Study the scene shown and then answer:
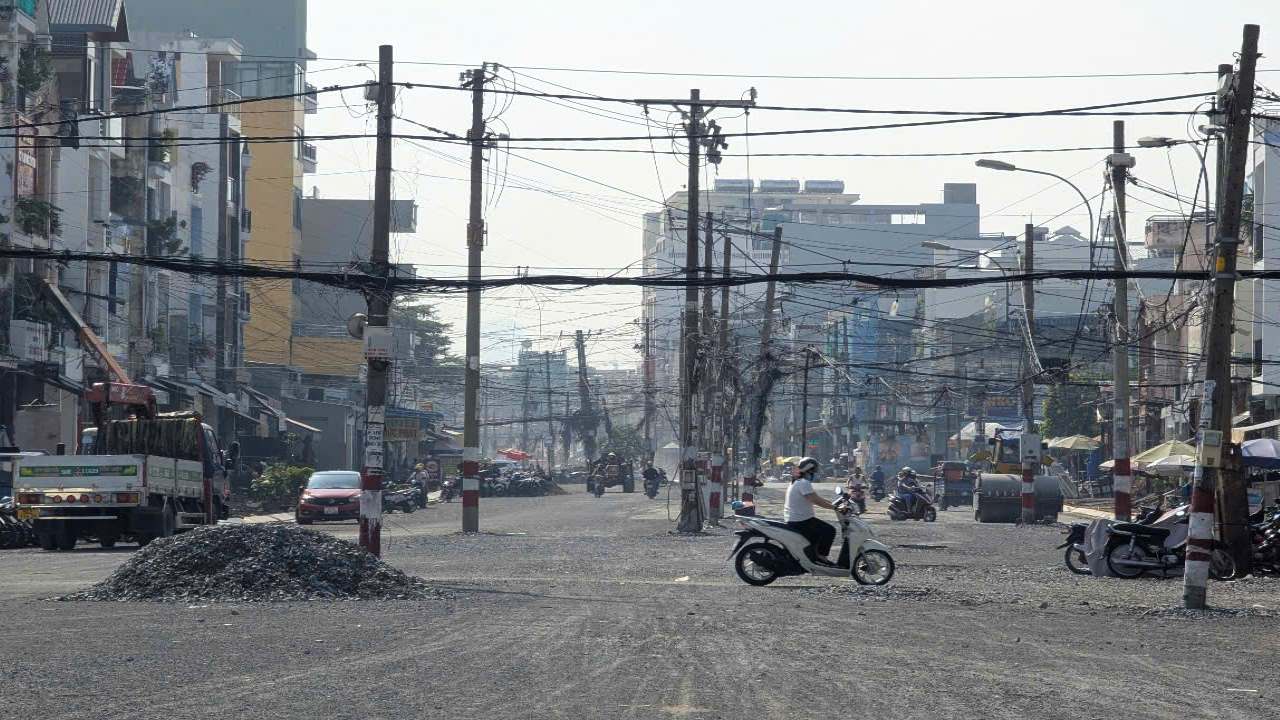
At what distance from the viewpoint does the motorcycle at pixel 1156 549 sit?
76.1ft

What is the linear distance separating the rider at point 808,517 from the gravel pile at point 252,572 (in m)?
4.77

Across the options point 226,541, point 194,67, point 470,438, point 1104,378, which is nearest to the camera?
point 226,541

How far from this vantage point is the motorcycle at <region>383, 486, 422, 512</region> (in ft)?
192

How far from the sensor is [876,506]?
68.9 meters

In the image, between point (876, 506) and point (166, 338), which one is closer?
point (166, 338)

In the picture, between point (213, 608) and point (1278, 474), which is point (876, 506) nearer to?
point (1278, 474)

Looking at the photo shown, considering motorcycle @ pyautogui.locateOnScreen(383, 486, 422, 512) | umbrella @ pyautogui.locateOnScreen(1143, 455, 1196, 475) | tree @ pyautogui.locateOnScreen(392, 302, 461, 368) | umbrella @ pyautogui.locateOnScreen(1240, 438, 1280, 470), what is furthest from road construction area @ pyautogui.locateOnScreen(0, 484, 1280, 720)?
tree @ pyautogui.locateOnScreen(392, 302, 461, 368)

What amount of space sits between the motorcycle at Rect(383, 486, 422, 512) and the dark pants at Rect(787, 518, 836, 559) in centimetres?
3789

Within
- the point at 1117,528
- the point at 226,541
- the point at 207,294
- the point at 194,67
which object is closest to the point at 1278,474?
the point at 1117,528

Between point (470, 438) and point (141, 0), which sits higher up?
point (141, 0)

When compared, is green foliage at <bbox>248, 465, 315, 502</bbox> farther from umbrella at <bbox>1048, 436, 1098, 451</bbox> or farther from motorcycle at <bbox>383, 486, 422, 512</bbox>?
umbrella at <bbox>1048, 436, 1098, 451</bbox>

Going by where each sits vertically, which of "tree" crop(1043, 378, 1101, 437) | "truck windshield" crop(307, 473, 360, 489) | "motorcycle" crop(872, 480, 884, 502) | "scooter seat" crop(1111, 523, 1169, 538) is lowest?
"motorcycle" crop(872, 480, 884, 502)

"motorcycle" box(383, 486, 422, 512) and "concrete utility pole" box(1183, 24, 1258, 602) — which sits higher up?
"concrete utility pole" box(1183, 24, 1258, 602)

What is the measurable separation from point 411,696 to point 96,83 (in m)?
44.5
